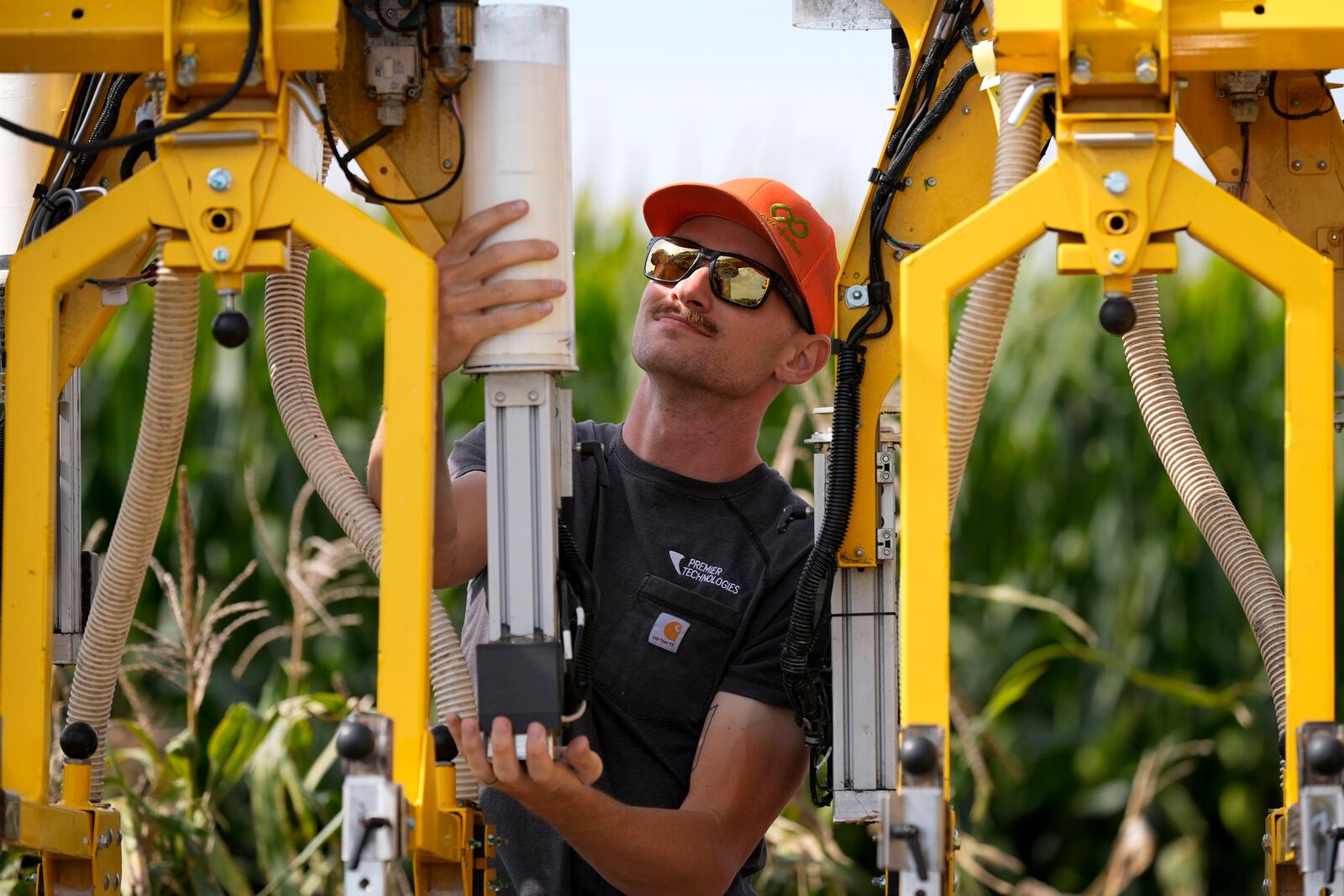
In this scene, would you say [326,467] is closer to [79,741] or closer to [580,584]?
[580,584]

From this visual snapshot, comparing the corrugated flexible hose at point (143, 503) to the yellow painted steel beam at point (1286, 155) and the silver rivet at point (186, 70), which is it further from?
the yellow painted steel beam at point (1286, 155)

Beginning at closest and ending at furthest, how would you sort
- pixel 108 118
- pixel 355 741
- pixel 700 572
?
pixel 355 741 → pixel 108 118 → pixel 700 572

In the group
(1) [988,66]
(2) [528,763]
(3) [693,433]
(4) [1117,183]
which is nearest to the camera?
(4) [1117,183]

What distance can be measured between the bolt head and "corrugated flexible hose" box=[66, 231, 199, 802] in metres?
1.28

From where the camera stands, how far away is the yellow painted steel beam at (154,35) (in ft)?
7.47

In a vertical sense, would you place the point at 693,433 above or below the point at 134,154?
below

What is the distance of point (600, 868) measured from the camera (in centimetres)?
296

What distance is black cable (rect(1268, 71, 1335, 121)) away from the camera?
2838mm

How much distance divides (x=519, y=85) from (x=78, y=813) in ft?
4.31

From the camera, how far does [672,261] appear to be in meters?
3.41

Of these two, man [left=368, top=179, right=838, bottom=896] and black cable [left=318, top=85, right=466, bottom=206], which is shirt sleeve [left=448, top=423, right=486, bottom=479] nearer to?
man [left=368, top=179, right=838, bottom=896]

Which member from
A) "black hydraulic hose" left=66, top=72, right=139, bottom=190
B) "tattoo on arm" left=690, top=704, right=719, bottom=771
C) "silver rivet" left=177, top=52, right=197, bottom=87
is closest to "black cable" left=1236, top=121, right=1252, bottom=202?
"tattoo on arm" left=690, top=704, right=719, bottom=771

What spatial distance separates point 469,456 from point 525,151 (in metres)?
0.98

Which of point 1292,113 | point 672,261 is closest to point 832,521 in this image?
point 672,261
